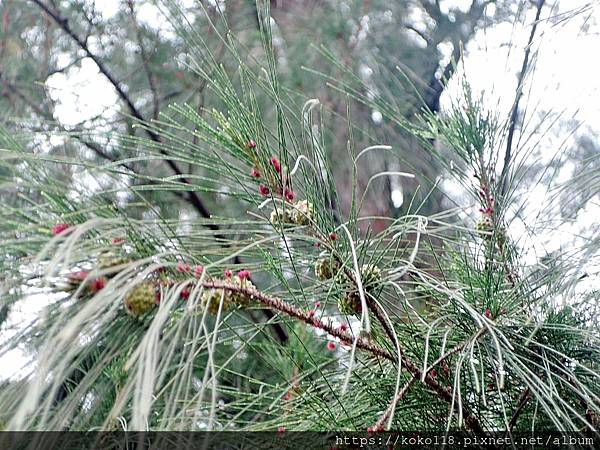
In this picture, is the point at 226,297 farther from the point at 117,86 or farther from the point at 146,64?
the point at 146,64

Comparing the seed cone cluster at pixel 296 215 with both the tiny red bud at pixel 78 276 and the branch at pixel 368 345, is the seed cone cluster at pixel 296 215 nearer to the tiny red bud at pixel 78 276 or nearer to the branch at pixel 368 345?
the branch at pixel 368 345

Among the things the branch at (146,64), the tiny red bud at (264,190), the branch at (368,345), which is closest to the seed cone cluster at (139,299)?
the branch at (368,345)

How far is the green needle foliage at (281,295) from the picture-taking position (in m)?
0.46

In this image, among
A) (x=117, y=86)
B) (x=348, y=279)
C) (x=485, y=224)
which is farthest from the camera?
(x=117, y=86)

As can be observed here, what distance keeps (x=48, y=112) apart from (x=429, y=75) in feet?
3.18

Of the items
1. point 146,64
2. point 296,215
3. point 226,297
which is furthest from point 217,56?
point 226,297

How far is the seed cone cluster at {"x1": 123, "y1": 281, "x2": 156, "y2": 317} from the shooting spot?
1.56 ft

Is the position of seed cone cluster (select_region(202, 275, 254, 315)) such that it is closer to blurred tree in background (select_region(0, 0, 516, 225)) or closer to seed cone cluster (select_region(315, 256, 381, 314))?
seed cone cluster (select_region(315, 256, 381, 314))

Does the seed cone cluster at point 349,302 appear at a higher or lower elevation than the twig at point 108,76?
lower

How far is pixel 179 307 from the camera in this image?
588 millimetres

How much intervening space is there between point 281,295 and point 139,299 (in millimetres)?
263

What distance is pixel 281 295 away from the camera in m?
0.73

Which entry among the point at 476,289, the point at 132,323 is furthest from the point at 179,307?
the point at 476,289

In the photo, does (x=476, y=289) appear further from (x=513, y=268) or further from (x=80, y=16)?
(x=80, y=16)
